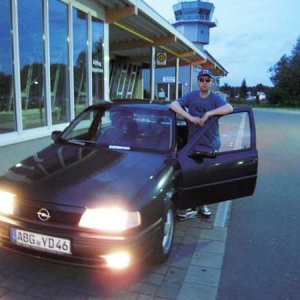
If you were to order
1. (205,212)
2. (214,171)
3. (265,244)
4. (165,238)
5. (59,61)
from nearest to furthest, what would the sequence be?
(165,238) < (265,244) < (214,171) < (205,212) < (59,61)

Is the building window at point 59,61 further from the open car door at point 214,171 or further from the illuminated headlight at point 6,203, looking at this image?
the illuminated headlight at point 6,203

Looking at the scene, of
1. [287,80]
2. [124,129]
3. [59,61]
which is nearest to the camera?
[124,129]

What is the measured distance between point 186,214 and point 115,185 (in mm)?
2064

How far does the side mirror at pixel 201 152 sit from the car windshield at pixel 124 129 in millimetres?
275

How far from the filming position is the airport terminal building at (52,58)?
24.3 feet

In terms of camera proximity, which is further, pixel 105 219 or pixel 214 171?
pixel 214 171

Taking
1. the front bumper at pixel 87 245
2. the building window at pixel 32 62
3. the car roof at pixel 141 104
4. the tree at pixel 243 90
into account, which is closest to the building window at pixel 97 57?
the building window at pixel 32 62

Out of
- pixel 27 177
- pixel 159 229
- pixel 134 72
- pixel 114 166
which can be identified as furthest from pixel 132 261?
pixel 134 72

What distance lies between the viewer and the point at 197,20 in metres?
64.9

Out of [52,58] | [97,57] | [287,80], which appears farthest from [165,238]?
[287,80]

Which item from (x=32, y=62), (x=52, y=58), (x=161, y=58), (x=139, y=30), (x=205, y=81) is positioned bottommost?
(x=205, y=81)

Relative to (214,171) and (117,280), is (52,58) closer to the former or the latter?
(214,171)

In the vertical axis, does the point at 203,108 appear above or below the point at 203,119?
above

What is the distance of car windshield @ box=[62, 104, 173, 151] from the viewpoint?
4.52 meters
